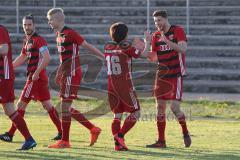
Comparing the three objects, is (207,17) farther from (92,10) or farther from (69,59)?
(69,59)

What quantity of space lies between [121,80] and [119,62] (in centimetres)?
27

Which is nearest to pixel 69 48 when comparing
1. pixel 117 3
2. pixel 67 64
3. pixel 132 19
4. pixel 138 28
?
pixel 67 64

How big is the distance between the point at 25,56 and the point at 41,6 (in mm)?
13053

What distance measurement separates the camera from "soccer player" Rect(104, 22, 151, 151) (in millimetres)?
12969

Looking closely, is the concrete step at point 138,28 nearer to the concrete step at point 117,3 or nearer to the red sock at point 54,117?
the concrete step at point 117,3

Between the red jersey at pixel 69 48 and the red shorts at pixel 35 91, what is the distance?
0.86 m

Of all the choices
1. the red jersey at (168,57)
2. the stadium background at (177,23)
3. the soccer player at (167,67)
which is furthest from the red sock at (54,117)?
the stadium background at (177,23)

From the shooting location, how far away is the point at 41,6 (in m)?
27.3

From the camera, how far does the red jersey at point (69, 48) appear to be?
13.4 m

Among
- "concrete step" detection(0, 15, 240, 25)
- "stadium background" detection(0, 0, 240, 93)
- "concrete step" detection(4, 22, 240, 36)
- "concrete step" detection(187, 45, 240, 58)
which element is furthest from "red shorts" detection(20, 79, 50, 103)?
"concrete step" detection(0, 15, 240, 25)

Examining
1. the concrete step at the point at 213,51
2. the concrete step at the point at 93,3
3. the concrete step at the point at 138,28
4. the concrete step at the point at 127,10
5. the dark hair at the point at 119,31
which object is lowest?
the concrete step at the point at 213,51

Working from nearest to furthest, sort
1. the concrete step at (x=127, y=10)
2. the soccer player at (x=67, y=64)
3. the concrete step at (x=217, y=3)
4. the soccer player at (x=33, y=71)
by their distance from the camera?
the soccer player at (x=67, y=64)
the soccer player at (x=33, y=71)
the concrete step at (x=127, y=10)
the concrete step at (x=217, y=3)

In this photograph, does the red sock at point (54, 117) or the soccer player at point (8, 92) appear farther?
the red sock at point (54, 117)

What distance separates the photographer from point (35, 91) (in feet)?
47.0
